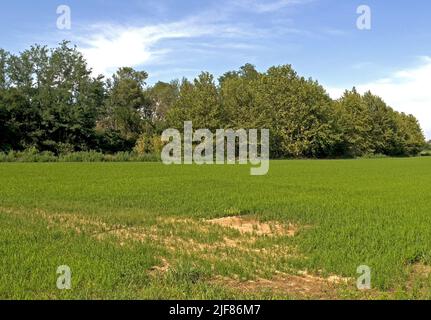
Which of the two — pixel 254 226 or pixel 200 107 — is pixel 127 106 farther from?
pixel 254 226

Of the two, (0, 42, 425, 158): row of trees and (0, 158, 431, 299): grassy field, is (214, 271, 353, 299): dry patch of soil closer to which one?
(0, 158, 431, 299): grassy field

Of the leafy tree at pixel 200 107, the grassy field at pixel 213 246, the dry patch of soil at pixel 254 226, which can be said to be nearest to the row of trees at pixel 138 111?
the leafy tree at pixel 200 107

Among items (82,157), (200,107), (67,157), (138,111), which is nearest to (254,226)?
(67,157)

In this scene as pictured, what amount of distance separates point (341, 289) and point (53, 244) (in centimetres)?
617

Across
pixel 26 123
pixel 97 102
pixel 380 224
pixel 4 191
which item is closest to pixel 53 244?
pixel 380 224

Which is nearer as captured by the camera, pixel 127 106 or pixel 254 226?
pixel 254 226

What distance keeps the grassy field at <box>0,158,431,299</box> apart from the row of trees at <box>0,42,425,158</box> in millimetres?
55328

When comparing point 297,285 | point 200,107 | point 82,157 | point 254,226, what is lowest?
point 297,285

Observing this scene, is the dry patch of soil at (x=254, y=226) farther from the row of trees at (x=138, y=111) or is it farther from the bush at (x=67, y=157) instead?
the row of trees at (x=138, y=111)

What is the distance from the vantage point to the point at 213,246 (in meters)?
10.7

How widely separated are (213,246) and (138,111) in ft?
Answer: 298

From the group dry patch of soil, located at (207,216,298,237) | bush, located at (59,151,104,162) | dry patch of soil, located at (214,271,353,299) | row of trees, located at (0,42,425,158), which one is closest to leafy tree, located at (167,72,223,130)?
row of trees, located at (0,42,425,158)

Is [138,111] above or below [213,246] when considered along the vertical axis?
above
